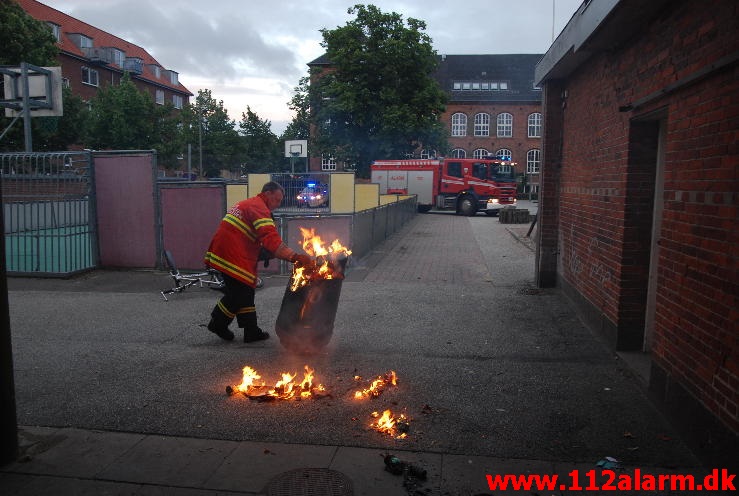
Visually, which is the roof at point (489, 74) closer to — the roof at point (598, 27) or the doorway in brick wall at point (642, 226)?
the roof at point (598, 27)

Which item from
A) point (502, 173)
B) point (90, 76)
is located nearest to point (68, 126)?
point (90, 76)

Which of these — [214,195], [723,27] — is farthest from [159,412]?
[214,195]

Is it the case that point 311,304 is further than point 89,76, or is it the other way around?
point 89,76

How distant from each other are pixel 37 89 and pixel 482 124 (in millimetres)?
56376

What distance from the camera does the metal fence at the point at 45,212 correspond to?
34.7ft

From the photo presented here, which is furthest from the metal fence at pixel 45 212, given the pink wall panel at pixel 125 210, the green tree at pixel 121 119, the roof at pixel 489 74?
the roof at pixel 489 74

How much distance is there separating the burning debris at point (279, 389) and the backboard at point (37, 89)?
8188 millimetres

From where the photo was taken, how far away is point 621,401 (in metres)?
4.76

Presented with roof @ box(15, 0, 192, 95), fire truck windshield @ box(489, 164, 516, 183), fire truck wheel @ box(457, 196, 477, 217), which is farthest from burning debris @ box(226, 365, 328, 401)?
roof @ box(15, 0, 192, 95)

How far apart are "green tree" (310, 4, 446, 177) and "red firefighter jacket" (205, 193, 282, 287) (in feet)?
110

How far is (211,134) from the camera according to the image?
5338 cm

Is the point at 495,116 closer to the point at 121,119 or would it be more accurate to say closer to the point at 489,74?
the point at 489,74

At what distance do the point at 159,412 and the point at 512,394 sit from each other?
287 cm

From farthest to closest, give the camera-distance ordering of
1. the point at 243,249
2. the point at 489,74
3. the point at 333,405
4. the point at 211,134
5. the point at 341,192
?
1. the point at 489,74
2. the point at 211,134
3. the point at 341,192
4. the point at 243,249
5. the point at 333,405
